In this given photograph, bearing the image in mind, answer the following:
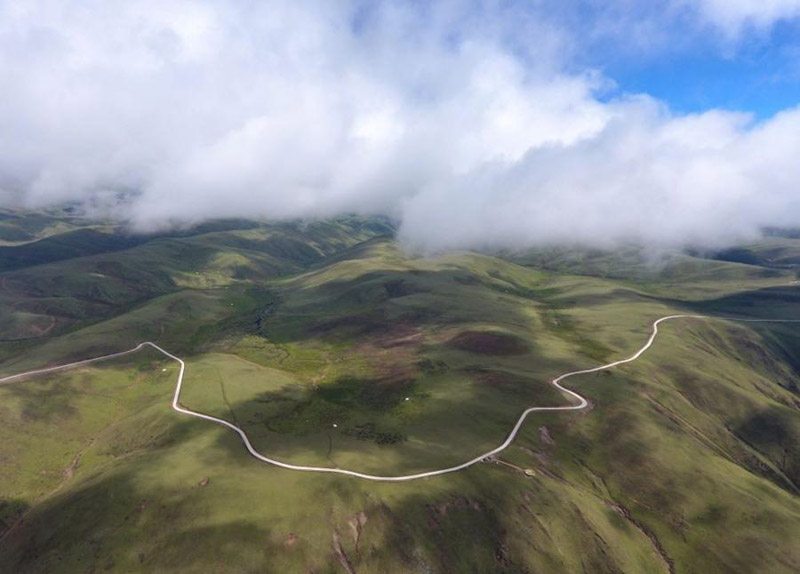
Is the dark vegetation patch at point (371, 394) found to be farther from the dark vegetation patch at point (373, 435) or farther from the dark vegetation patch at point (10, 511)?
the dark vegetation patch at point (10, 511)

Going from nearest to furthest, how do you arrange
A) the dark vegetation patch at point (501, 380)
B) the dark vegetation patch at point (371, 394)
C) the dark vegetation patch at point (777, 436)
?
the dark vegetation patch at point (777, 436) → the dark vegetation patch at point (501, 380) → the dark vegetation patch at point (371, 394)

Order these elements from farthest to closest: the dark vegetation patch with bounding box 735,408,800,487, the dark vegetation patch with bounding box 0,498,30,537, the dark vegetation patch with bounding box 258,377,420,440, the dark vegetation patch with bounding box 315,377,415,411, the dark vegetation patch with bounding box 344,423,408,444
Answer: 1. the dark vegetation patch with bounding box 315,377,415,411
2. the dark vegetation patch with bounding box 735,408,800,487
3. the dark vegetation patch with bounding box 258,377,420,440
4. the dark vegetation patch with bounding box 344,423,408,444
5. the dark vegetation patch with bounding box 0,498,30,537

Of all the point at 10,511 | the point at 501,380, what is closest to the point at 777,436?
the point at 501,380

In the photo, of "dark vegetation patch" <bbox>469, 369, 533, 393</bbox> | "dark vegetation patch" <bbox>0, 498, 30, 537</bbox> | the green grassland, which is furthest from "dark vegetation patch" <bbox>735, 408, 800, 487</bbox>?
"dark vegetation patch" <bbox>0, 498, 30, 537</bbox>

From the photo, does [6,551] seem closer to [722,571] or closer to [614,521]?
[614,521]

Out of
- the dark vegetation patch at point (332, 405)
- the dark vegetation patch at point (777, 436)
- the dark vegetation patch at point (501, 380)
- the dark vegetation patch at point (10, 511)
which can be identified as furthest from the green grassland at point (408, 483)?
the dark vegetation patch at point (332, 405)

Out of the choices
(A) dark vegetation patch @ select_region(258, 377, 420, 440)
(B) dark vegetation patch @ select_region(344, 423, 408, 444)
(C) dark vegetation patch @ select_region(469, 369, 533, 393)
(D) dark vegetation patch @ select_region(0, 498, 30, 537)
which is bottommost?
(D) dark vegetation patch @ select_region(0, 498, 30, 537)

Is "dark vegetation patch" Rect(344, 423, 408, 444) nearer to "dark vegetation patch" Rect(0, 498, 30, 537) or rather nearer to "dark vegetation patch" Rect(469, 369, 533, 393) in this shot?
"dark vegetation patch" Rect(469, 369, 533, 393)

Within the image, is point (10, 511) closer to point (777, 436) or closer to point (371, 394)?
point (371, 394)

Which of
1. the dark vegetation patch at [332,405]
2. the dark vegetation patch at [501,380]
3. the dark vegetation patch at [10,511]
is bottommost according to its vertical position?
the dark vegetation patch at [10,511]

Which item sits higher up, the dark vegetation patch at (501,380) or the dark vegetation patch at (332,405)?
the dark vegetation patch at (501,380)

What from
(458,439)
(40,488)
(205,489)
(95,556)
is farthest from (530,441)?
(40,488)
